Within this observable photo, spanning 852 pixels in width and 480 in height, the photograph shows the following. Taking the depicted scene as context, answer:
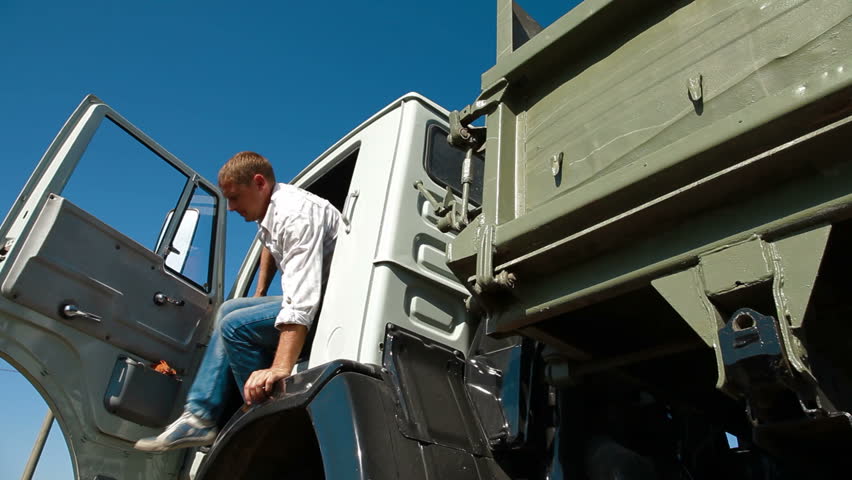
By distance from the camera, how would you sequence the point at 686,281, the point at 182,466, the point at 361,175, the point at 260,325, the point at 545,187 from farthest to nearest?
the point at 182,466 < the point at 361,175 < the point at 260,325 < the point at 545,187 < the point at 686,281

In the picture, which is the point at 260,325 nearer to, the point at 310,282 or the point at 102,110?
the point at 310,282

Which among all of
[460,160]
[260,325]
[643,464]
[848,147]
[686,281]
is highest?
[460,160]

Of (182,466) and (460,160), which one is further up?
(460,160)

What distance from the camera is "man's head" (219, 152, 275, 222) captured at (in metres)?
2.83

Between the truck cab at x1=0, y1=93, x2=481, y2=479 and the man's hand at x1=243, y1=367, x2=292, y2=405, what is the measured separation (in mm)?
178

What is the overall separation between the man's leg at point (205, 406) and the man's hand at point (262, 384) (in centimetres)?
46

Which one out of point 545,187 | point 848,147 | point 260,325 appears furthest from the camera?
point 260,325

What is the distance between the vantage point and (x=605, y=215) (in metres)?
1.49

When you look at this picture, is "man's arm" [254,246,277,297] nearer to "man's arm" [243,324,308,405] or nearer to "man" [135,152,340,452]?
"man" [135,152,340,452]

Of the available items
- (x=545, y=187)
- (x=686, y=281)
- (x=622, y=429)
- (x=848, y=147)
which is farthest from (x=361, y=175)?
(x=848, y=147)

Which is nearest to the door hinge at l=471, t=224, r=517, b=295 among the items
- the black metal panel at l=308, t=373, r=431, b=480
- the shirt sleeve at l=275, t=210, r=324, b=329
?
the black metal panel at l=308, t=373, r=431, b=480

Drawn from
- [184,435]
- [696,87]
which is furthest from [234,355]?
[696,87]

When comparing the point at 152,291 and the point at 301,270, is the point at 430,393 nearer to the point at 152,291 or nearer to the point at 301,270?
the point at 301,270

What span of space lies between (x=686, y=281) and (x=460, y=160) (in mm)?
1977
